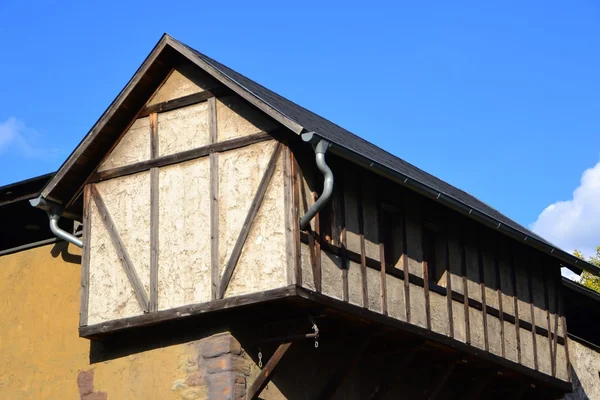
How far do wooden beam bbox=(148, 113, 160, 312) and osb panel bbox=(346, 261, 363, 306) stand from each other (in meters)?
2.33

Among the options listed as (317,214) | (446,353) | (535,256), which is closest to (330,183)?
(317,214)

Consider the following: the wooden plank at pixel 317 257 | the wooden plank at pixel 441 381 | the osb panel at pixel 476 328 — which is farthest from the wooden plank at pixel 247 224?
the osb panel at pixel 476 328

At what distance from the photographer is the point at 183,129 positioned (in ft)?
50.1

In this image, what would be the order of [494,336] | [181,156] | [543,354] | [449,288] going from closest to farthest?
1. [181,156]
2. [449,288]
3. [494,336]
4. [543,354]

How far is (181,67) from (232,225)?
7.91ft

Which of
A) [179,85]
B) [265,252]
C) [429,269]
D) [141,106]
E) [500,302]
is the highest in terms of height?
[179,85]

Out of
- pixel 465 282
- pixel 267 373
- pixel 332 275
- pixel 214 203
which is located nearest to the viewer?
pixel 267 373

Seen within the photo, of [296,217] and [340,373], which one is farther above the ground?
[296,217]

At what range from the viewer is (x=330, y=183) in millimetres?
13977

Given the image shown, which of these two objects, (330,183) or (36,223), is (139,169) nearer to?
(330,183)

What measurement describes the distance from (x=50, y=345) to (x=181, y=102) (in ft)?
12.2

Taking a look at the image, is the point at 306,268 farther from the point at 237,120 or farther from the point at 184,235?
the point at 237,120

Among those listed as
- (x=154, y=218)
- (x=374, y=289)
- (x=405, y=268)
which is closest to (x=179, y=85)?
(x=154, y=218)

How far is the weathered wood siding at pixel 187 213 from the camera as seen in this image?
14164mm
